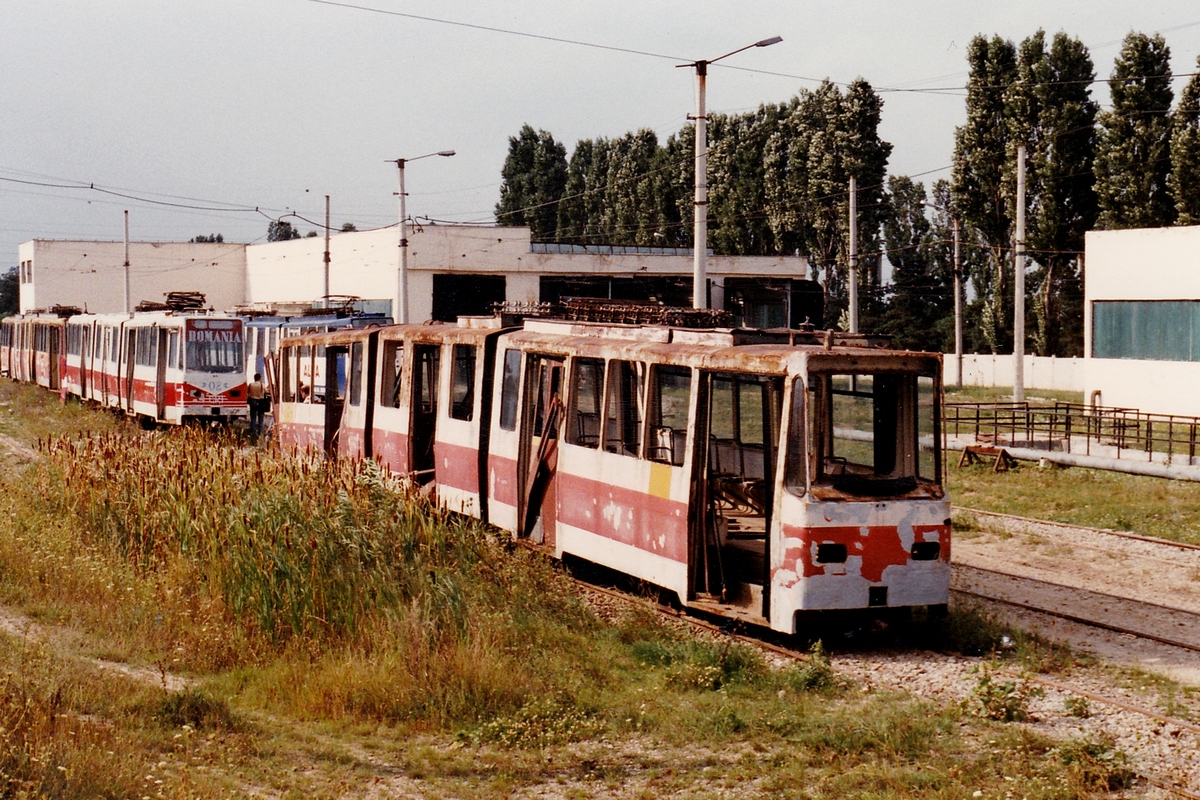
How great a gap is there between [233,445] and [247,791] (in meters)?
7.37

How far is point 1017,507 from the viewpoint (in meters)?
20.2

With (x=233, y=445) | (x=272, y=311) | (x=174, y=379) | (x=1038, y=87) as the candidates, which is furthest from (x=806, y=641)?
(x=1038, y=87)

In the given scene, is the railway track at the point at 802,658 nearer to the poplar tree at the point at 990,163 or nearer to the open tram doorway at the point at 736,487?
the open tram doorway at the point at 736,487

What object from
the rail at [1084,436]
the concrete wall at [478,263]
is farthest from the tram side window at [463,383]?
the concrete wall at [478,263]

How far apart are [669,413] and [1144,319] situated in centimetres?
2706

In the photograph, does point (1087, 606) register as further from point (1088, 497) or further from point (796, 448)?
point (1088, 497)

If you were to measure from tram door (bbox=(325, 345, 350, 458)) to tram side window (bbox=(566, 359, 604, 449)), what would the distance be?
6796 mm

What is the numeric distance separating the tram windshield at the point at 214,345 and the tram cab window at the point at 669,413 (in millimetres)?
19238

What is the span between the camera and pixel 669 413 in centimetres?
1183

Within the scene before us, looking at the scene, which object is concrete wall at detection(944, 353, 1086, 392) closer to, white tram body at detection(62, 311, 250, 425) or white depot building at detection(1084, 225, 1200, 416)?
white depot building at detection(1084, 225, 1200, 416)

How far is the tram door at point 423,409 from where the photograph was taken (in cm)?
1653

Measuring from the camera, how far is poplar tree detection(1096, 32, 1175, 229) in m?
49.0

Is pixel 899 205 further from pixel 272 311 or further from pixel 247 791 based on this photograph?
pixel 247 791

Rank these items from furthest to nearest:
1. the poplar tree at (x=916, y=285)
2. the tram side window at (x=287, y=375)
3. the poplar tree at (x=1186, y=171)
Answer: the poplar tree at (x=916, y=285)
the poplar tree at (x=1186, y=171)
the tram side window at (x=287, y=375)
